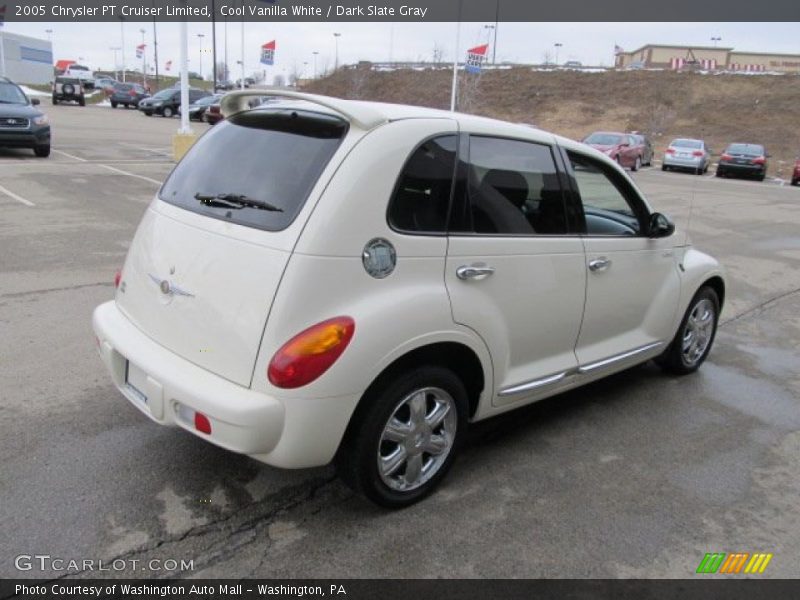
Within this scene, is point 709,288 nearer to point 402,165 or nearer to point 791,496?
point 791,496

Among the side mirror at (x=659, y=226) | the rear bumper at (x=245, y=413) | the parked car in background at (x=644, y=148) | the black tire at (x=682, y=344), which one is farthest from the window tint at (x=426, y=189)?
the parked car in background at (x=644, y=148)

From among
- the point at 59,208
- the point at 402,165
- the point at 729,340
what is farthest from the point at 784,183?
the point at 402,165

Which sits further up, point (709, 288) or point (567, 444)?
point (709, 288)

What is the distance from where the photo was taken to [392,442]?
3.08m

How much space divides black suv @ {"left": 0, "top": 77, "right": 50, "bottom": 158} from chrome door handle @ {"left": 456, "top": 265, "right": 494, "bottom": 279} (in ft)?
48.4

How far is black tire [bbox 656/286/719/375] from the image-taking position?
4.92 meters

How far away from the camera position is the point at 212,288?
9.39 ft

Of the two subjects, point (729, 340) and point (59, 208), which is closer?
point (729, 340)

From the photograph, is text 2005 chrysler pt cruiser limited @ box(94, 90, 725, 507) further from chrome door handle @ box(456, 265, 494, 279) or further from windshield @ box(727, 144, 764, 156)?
windshield @ box(727, 144, 764, 156)

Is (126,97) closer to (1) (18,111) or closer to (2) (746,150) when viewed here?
(1) (18,111)

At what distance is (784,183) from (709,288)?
2767cm

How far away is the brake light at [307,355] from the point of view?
2635 mm
